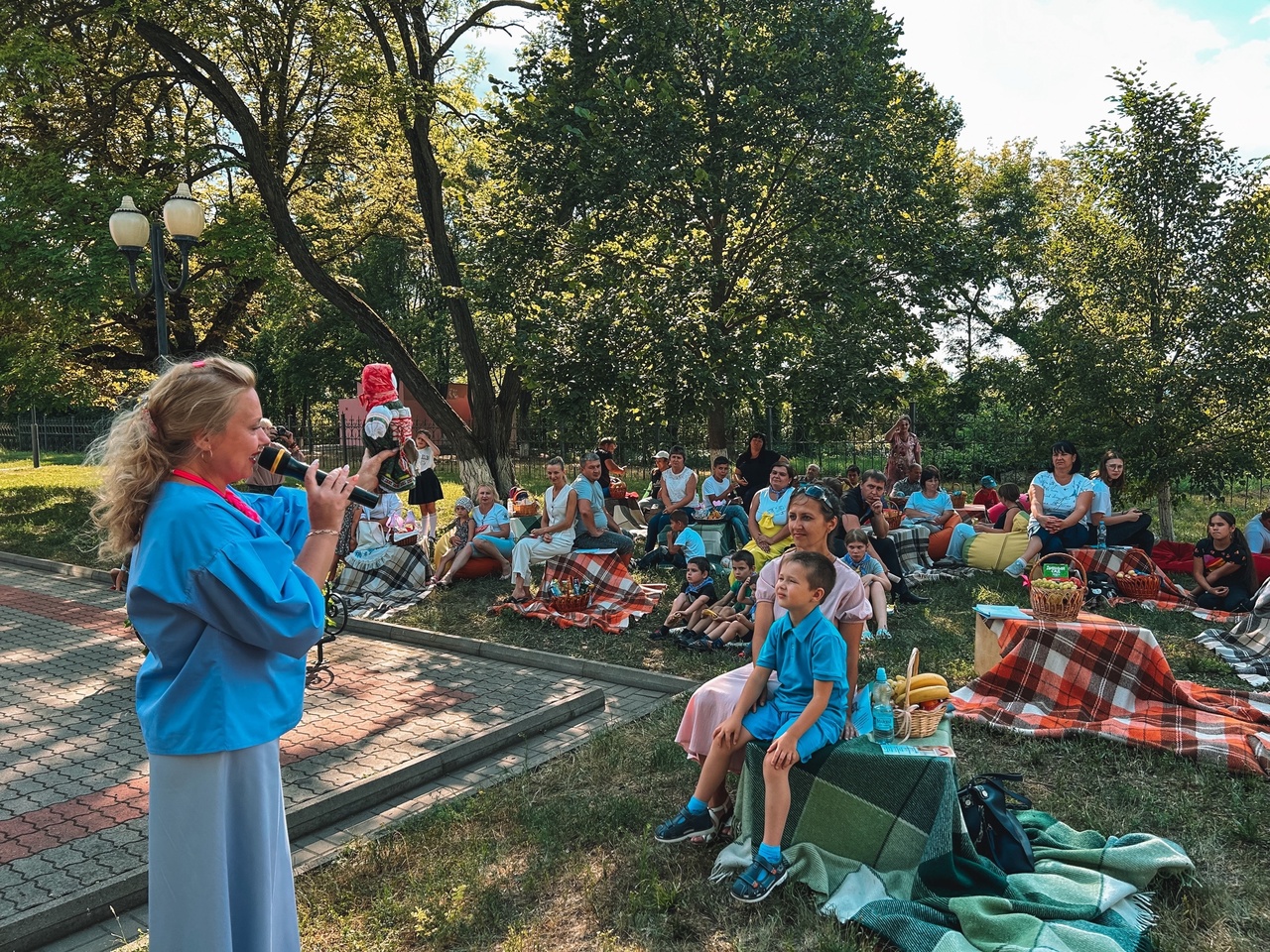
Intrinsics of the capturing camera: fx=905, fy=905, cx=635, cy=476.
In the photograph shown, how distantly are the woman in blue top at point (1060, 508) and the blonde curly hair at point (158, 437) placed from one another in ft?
30.5

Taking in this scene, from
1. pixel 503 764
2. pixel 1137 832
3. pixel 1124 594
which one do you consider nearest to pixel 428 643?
pixel 503 764

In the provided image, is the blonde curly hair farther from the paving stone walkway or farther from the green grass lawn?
the paving stone walkway

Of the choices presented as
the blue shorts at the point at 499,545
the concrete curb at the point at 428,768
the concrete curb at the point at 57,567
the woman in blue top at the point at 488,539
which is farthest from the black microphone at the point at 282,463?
the concrete curb at the point at 57,567

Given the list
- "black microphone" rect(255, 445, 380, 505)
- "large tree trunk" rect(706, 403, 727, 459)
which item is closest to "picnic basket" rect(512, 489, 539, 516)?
"large tree trunk" rect(706, 403, 727, 459)

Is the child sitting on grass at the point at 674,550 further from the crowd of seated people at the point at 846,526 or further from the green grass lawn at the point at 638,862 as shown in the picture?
the green grass lawn at the point at 638,862

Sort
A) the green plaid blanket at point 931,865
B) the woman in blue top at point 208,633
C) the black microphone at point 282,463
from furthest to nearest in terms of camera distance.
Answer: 1. the green plaid blanket at point 931,865
2. the black microphone at point 282,463
3. the woman in blue top at point 208,633

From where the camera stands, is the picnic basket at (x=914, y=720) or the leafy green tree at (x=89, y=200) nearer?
the picnic basket at (x=914, y=720)

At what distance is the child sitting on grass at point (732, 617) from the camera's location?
7816mm

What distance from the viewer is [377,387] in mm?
9188

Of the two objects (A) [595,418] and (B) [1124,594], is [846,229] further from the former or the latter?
(B) [1124,594]

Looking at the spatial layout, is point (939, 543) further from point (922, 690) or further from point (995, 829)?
point (995, 829)

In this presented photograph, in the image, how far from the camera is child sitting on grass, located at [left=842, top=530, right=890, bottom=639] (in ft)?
26.1

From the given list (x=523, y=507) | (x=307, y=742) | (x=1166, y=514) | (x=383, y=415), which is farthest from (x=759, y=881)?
(x=1166, y=514)

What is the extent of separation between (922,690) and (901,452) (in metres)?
9.01
